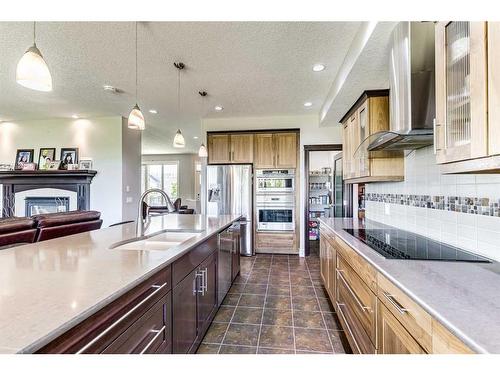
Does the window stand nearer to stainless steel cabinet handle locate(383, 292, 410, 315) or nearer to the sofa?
the sofa

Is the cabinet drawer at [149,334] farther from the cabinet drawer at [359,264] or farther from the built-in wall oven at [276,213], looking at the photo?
the built-in wall oven at [276,213]

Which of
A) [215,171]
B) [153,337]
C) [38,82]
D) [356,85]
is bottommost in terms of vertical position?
[153,337]

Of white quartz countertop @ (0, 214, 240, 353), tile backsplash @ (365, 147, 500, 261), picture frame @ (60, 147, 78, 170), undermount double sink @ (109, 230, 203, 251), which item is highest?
picture frame @ (60, 147, 78, 170)

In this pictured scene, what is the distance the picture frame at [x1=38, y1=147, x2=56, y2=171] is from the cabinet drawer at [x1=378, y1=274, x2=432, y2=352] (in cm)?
651

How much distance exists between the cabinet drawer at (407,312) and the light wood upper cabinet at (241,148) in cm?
Answer: 382

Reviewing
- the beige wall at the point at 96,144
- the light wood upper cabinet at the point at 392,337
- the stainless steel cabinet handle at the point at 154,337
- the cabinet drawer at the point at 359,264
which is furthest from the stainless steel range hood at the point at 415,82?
the beige wall at the point at 96,144

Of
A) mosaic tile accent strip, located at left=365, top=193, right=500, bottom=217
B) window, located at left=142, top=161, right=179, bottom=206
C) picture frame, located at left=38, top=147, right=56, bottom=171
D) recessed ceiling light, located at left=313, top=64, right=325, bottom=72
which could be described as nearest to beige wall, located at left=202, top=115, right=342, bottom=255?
recessed ceiling light, located at left=313, top=64, right=325, bottom=72

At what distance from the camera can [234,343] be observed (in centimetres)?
203

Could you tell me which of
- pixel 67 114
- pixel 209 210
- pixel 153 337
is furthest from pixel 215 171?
pixel 153 337

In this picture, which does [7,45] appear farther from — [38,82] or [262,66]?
[262,66]

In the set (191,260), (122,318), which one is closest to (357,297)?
(191,260)

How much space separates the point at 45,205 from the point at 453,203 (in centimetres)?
689

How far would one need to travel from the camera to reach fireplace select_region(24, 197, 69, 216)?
210 inches

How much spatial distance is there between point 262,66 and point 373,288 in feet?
8.64
